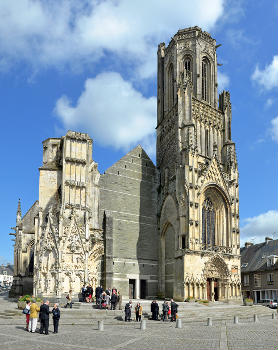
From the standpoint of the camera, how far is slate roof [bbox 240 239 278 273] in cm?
5078

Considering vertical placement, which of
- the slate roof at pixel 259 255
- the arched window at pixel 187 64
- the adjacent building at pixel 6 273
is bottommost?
the adjacent building at pixel 6 273

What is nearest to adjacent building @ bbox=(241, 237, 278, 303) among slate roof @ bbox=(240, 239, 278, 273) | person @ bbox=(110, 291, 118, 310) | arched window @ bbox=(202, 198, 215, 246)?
slate roof @ bbox=(240, 239, 278, 273)

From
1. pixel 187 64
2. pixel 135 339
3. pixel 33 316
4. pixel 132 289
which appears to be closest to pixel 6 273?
pixel 132 289

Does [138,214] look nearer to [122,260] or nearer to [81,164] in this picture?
[122,260]

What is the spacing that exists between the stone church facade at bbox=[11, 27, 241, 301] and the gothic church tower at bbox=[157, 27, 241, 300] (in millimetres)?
100

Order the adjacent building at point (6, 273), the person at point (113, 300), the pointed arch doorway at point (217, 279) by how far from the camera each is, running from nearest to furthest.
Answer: the person at point (113, 300) < the pointed arch doorway at point (217, 279) < the adjacent building at point (6, 273)

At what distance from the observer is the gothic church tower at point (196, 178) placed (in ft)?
123

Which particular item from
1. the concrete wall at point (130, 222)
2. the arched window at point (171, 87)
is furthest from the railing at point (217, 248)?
the arched window at point (171, 87)

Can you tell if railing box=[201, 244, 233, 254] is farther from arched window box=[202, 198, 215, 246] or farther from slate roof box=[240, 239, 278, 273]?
slate roof box=[240, 239, 278, 273]

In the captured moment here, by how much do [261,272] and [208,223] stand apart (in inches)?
555

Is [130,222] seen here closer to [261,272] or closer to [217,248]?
[217,248]

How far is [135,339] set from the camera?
55.0 feet

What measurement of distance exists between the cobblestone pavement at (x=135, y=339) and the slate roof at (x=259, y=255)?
106ft

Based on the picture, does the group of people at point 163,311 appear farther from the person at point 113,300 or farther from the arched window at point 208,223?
the arched window at point 208,223
